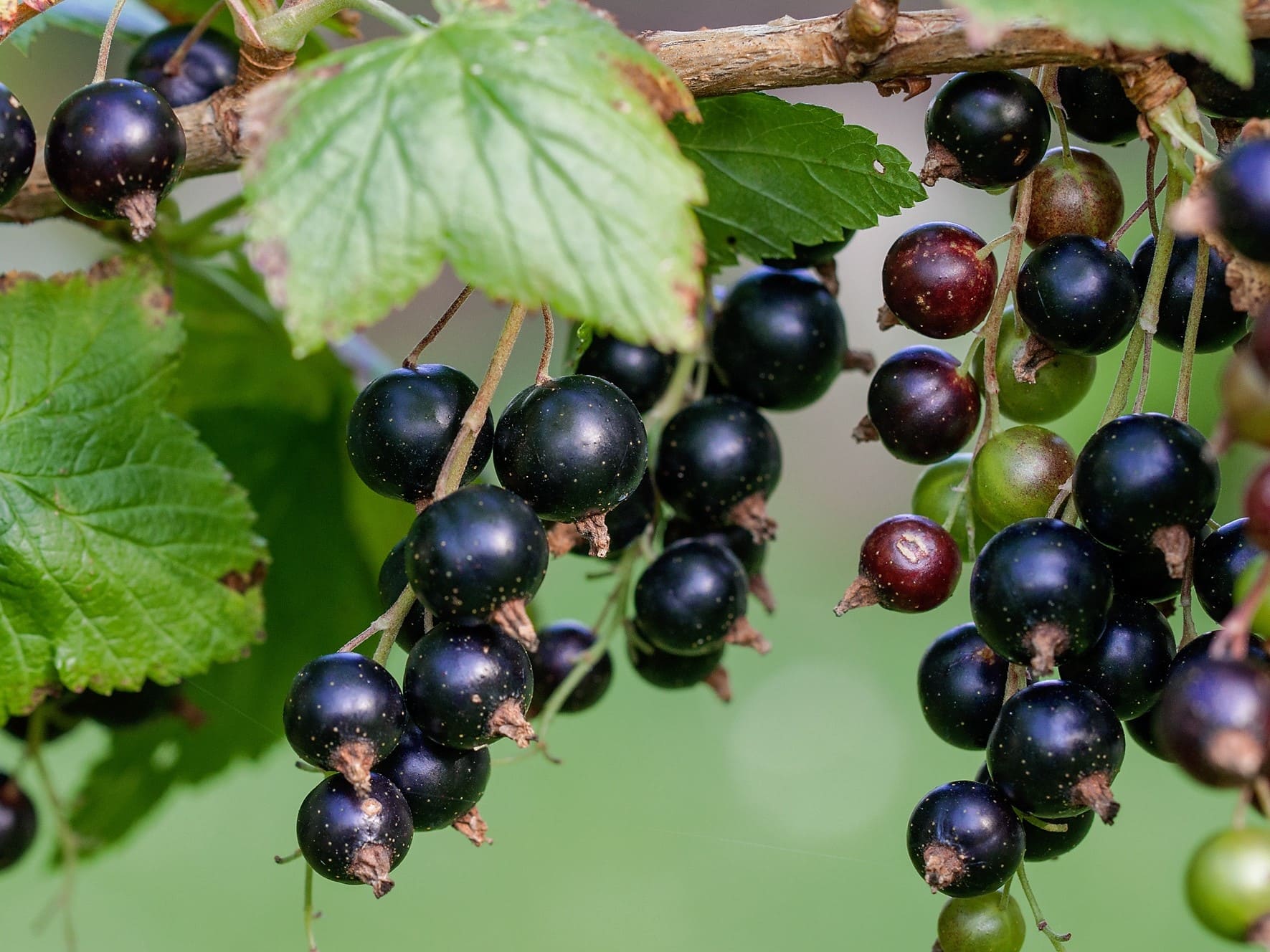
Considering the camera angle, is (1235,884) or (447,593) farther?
(447,593)

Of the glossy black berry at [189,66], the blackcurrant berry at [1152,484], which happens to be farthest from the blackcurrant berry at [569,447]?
the glossy black berry at [189,66]

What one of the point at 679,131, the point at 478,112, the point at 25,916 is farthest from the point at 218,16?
the point at 25,916

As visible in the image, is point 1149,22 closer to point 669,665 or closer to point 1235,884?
point 1235,884

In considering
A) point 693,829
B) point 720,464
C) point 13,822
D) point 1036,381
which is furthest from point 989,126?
point 693,829

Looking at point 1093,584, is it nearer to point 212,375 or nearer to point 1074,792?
point 1074,792

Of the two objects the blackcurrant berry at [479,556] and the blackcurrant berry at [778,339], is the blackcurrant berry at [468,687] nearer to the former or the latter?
the blackcurrant berry at [479,556]

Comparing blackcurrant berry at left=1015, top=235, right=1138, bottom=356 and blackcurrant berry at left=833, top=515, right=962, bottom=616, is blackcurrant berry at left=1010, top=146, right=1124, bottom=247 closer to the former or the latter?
blackcurrant berry at left=1015, top=235, right=1138, bottom=356

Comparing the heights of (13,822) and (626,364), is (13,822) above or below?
below
